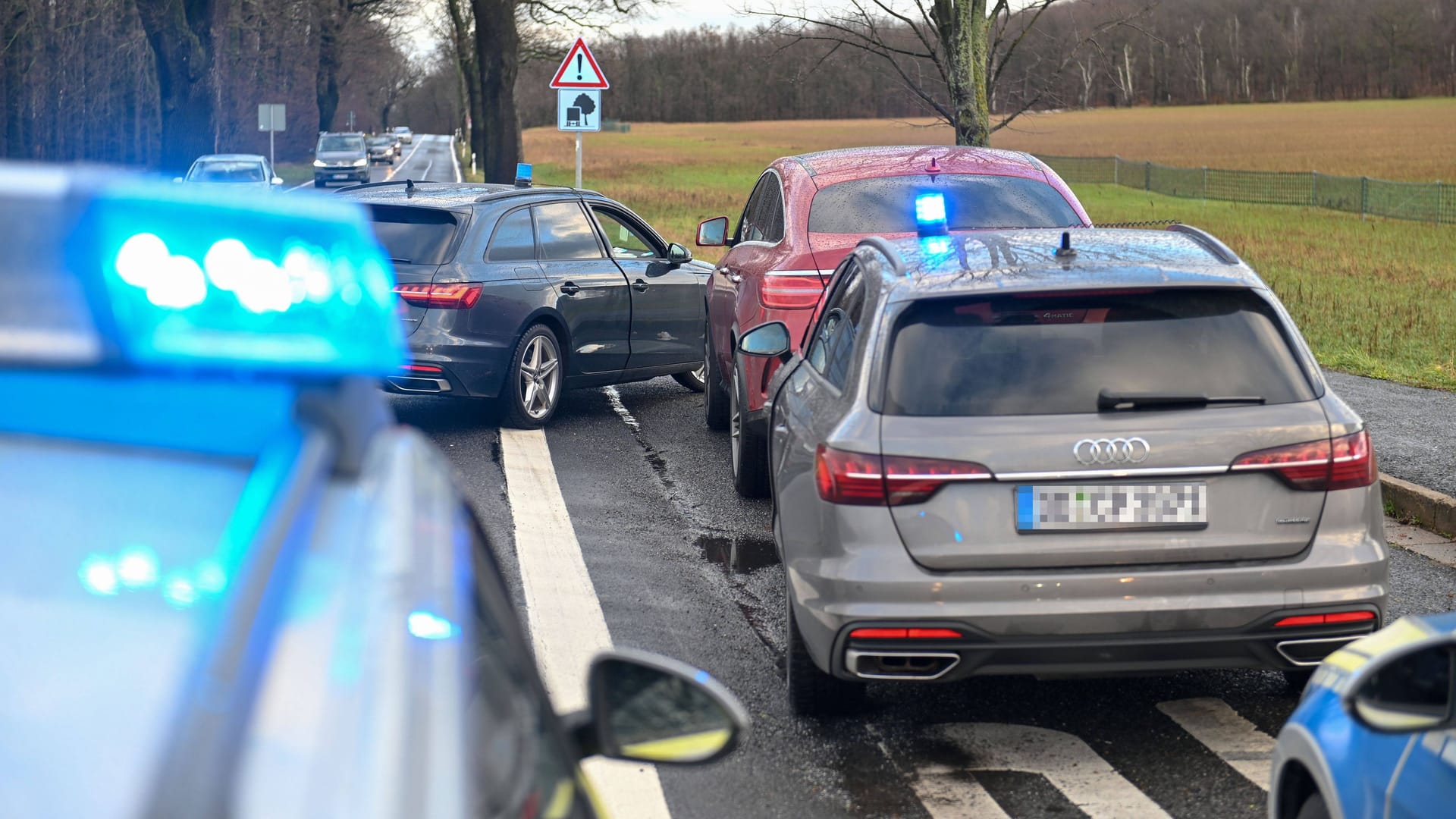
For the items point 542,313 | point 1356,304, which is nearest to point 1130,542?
point 542,313

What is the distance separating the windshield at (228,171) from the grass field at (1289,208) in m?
9.30

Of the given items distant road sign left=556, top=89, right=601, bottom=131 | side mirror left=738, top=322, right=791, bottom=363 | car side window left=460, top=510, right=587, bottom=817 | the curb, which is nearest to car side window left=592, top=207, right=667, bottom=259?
side mirror left=738, top=322, right=791, bottom=363

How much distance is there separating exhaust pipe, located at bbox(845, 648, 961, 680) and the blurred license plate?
428 millimetres

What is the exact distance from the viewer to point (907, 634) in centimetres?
450

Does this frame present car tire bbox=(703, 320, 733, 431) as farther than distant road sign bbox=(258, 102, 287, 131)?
No

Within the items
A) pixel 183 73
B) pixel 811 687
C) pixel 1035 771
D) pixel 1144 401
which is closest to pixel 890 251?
pixel 1144 401

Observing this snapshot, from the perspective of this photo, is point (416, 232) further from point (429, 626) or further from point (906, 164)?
point (429, 626)

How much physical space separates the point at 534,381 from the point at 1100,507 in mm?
6524

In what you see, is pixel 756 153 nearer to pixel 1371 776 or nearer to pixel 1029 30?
pixel 1029 30

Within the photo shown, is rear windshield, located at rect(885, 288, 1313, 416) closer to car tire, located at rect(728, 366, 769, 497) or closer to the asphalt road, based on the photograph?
the asphalt road

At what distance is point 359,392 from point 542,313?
9.16m

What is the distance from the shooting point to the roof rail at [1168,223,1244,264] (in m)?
5.19

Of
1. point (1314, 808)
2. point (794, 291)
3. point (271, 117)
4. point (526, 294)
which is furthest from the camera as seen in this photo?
point (271, 117)

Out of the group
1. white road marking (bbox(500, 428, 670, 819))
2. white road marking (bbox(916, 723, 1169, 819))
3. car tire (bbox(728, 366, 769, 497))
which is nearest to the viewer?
white road marking (bbox(916, 723, 1169, 819))
